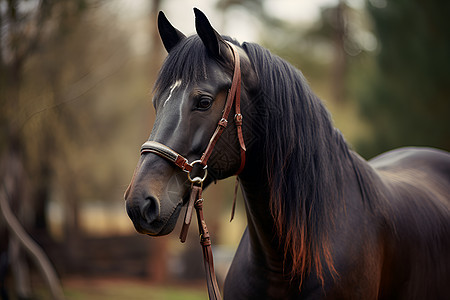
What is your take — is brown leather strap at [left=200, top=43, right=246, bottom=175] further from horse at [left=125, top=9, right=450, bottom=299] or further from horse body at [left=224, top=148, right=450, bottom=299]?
horse body at [left=224, top=148, right=450, bottom=299]

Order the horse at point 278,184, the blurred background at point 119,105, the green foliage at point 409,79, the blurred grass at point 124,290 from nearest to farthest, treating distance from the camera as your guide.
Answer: the horse at point 278,184, the blurred background at point 119,105, the green foliage at point 409,79, the blurred grass at point 124,290

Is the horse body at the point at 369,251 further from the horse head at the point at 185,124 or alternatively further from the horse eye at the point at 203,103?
the horse eye at the point at 203,103

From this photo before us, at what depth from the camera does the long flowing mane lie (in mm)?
1942

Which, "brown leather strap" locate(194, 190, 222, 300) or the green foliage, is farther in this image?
the green foliage

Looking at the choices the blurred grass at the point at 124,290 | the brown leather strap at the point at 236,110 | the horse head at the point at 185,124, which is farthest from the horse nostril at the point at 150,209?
the blurred grass at the point at 124,290

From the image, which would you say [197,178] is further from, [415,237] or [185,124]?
[415,237]

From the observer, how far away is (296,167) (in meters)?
1.96

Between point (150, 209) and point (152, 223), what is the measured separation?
6 cm

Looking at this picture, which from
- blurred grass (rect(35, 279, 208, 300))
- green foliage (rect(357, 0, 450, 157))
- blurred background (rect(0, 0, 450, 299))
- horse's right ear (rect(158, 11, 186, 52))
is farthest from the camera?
blurred grass (rect(35, 279, 208, 300))

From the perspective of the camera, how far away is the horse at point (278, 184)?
175cm

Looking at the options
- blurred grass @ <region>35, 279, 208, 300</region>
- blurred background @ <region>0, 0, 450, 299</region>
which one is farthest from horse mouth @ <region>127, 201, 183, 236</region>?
blurred grass @ <region>35, 279, 208, 300</region>

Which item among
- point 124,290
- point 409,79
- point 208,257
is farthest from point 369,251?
point 124,290

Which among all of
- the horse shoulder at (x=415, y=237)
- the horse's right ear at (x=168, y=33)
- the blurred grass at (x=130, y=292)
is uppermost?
the horse's right ear at (x=168, y=33)

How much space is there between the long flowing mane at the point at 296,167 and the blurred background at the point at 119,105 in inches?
153
